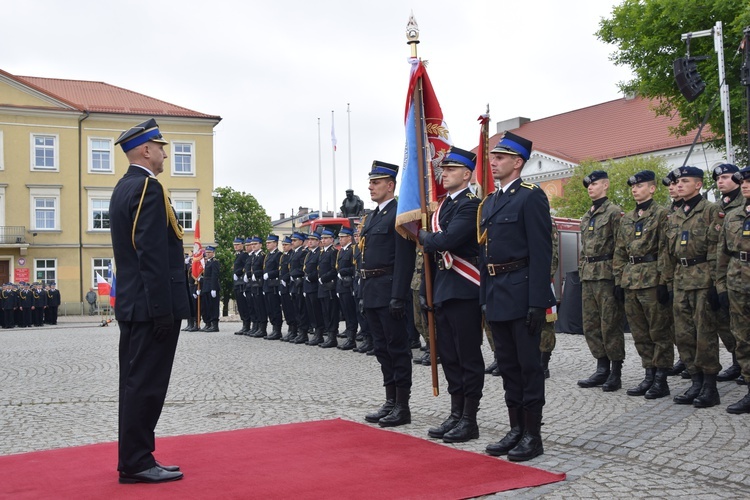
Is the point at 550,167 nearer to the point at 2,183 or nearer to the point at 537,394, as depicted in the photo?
the point at 2,183

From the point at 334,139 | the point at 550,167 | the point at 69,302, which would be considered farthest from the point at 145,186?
the point at 550,167

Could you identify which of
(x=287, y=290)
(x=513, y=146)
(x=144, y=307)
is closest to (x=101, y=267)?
(x=287, y=290)

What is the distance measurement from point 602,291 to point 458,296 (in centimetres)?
286

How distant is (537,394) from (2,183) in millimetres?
41334

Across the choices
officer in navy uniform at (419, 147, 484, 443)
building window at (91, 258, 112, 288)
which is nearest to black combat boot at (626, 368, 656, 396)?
officer in navy uniform at (419, 147, 484, 443)

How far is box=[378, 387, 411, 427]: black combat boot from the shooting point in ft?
22.2

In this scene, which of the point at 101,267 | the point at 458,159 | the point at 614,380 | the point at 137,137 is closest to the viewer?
the point at 137,137

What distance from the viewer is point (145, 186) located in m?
5.13

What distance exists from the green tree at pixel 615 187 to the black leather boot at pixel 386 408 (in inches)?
1319

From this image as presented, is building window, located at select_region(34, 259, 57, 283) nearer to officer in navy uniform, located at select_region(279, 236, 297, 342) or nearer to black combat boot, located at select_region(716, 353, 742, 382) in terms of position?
officer in navy uniform, located at select_region(279, 236, 297, 342)

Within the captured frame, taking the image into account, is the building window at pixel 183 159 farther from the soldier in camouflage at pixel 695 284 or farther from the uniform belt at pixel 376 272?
the soldier in camouflage at pixel 695 284

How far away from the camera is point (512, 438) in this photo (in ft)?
18.6

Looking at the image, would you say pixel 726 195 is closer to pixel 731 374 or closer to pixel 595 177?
pixel 595 177

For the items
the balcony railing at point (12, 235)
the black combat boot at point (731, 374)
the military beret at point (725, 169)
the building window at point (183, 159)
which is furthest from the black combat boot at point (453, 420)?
the building window at point (183, 159)
